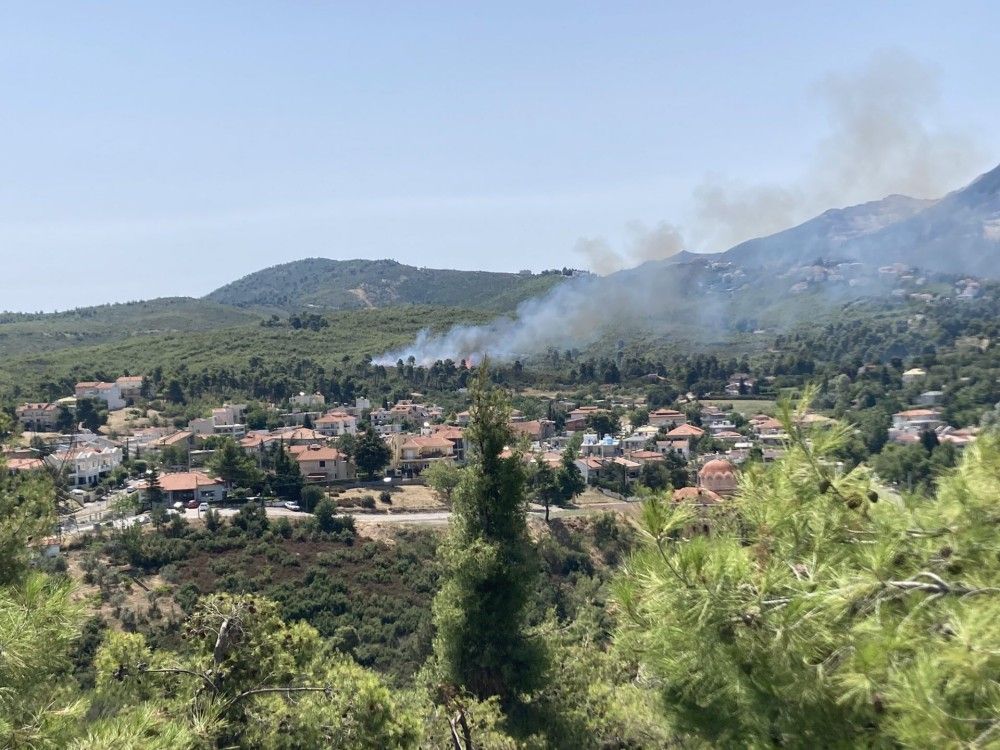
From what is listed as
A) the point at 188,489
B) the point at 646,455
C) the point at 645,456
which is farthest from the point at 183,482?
the point at 646,455

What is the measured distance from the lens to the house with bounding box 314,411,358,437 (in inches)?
2092

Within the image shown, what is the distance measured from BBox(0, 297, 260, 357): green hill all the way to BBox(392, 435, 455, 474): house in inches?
2109

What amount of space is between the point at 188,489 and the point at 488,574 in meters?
30.2

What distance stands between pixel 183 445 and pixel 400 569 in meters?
23.7

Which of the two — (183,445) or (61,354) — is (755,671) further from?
(61,354)

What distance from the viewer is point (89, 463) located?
4262cm

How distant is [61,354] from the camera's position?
7956cm

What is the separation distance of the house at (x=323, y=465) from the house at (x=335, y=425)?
318 inches

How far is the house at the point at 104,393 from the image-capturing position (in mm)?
58688

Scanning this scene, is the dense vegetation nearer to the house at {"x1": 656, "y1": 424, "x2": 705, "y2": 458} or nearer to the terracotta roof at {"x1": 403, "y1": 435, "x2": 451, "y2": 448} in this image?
the terracotta roof at {"x1": 403, "y1": 435, "x2": 451, "y2": 448}

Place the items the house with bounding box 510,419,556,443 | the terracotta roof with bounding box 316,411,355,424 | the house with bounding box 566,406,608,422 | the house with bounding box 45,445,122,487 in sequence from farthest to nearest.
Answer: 1. the house with bounding box 566,406,608,422
2. the terracotta roof with bounding box 316,411,355,424
3. the house with bounding box 510,419,556,443
4. the house with bounding box 45,445,122,487

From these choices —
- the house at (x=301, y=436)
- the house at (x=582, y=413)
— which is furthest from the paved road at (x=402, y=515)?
the house at (x=582, y=413)

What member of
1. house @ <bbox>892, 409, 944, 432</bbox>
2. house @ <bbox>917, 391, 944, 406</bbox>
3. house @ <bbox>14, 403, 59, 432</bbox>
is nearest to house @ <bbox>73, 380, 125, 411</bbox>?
house @ <bbox>14, 403, 59, 432</bbox>

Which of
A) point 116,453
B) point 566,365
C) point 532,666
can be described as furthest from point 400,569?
point 566,365
